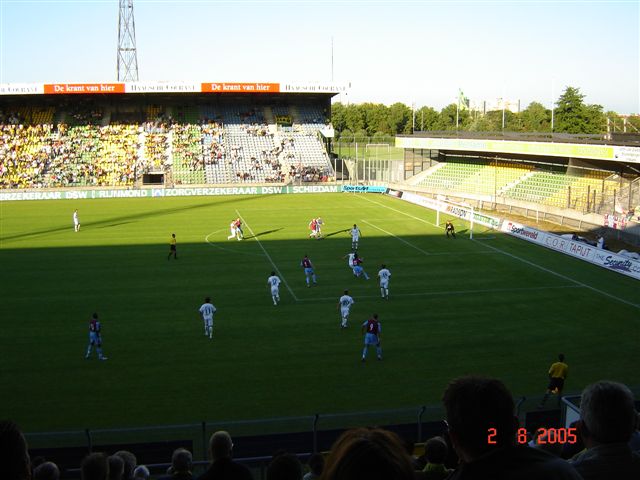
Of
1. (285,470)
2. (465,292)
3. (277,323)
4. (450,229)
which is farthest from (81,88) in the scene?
(285,470)

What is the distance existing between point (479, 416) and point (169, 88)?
71858 mm

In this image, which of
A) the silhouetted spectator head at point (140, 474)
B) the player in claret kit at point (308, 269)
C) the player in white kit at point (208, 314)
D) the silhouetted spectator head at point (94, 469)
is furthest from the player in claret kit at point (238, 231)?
the silhouetted spectator head at point (94, 469)

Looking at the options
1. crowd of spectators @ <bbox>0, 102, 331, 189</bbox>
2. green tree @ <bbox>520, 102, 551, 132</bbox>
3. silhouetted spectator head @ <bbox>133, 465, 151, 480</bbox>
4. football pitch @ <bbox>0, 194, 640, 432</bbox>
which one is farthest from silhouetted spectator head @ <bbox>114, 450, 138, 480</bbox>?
green tree @ <bbox>520, 102, 551, 132</bbox>

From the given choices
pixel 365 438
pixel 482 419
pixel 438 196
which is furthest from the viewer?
pixel 438 196

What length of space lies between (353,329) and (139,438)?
424 inches

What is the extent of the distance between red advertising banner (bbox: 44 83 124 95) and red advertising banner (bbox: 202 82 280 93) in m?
9.83

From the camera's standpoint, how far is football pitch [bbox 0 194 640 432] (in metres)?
16.4

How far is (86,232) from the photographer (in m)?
41.0

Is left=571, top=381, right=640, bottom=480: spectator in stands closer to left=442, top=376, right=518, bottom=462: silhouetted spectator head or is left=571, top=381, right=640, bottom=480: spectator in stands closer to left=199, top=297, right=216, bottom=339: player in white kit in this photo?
left=442, top=376, right=518, bottom=462: silhouetted spectator head

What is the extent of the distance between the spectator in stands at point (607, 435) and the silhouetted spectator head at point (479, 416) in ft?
2.61

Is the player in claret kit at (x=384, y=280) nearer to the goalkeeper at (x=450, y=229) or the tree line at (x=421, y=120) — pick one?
the goalkeeper at (x=450, y=229)

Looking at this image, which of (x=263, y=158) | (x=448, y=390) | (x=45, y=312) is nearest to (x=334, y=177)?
(x=263, y=158)

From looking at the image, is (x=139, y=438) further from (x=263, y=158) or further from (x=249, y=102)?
(x=249, y=102)

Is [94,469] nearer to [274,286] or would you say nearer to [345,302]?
[345,302]
